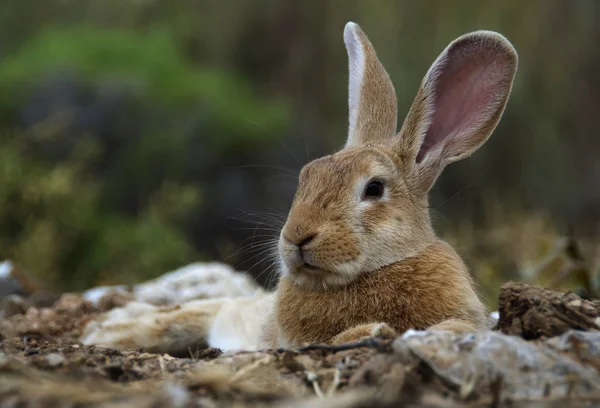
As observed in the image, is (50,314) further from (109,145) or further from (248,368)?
(109,145)

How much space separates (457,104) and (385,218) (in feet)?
3.05

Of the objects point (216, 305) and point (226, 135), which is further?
point (226, 135)

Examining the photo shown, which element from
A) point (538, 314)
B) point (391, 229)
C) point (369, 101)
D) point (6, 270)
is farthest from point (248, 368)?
point (6, 270)

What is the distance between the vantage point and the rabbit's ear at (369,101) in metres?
4.71

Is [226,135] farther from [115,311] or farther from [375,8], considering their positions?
[115,311]

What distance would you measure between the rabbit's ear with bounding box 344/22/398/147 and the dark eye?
0.73m

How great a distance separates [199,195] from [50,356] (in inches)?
268

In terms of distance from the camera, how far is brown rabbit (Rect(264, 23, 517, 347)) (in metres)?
3.59

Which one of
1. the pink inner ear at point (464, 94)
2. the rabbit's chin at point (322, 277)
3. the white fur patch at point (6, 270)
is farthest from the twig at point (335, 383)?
the white fur patch at point (6, 270)

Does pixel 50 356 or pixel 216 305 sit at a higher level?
pixel 50 356

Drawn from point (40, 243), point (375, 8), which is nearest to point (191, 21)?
point (375, 8)

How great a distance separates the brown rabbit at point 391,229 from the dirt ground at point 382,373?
0.40 m

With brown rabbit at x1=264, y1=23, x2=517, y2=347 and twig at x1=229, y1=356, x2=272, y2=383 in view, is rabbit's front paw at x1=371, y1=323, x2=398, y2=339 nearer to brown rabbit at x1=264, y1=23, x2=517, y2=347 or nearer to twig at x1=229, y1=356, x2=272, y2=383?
brown rabbit at x1=264, y1=23, x2=517, y2=347

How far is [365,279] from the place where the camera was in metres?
3.68
